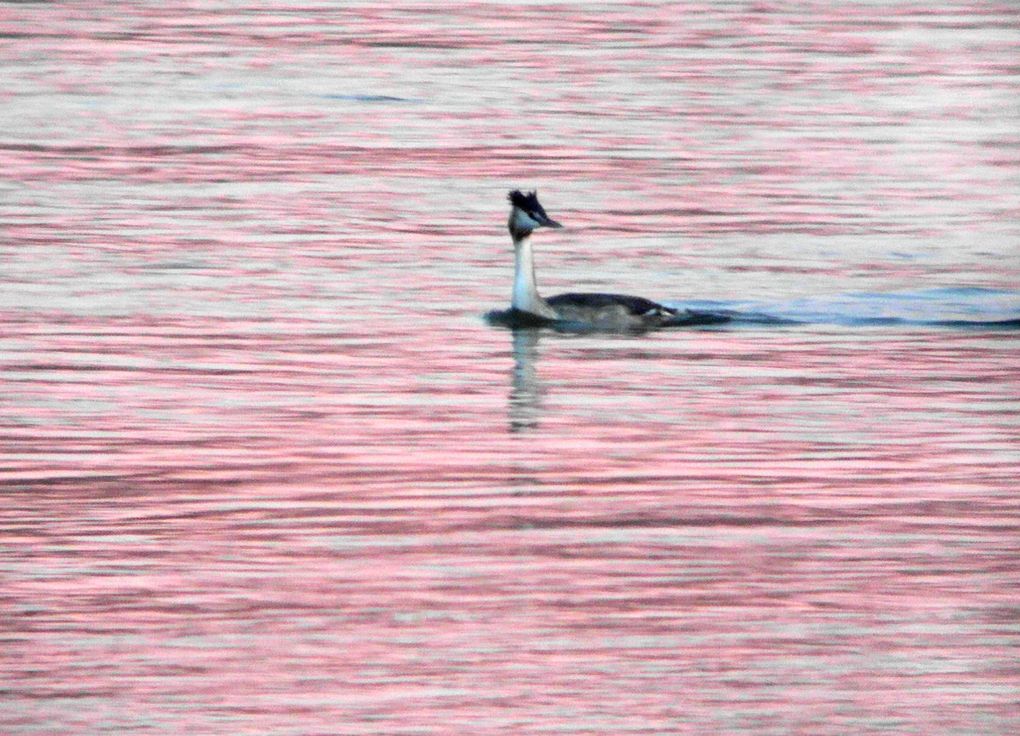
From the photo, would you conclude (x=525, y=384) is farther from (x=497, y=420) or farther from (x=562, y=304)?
(x=562, y=304)

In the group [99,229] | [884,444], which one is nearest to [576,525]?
[884,444]

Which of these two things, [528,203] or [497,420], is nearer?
[497,420]

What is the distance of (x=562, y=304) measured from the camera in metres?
19.2

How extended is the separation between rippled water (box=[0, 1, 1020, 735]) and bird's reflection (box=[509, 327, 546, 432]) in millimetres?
53

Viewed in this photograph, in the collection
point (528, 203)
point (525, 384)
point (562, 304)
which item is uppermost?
point (528, 203)

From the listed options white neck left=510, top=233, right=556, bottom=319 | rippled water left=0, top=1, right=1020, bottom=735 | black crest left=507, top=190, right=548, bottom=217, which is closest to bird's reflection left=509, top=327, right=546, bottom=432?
rippled water left=0, top=1, right=1020, bottom=735

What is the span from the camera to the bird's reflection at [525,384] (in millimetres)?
14898

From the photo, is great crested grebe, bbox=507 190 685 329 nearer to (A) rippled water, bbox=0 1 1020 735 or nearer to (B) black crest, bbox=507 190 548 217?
(B) black crest, bbox=507 190 548 217

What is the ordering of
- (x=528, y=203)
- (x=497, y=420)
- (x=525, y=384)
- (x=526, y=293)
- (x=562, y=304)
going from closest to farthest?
(x=497, y=420) < (x=525, y=384) < (x=562, y=304) < (x=526, y=293) < (x=528, y=203)

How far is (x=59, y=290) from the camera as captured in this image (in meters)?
20.2

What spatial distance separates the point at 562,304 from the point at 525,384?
9.27ft

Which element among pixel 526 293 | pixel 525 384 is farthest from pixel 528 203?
pixel 525 384

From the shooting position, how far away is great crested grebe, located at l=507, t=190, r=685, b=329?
18.8 metres

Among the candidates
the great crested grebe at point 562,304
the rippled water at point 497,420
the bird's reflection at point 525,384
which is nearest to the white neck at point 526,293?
the great crested grebe at point 562,304
